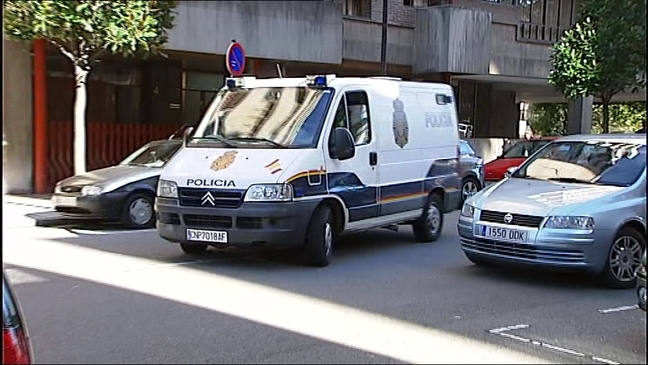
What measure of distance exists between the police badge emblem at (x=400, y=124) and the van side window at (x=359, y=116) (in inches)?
25.0

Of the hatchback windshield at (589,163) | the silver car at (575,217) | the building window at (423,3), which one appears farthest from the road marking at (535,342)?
the building window at (423,3)

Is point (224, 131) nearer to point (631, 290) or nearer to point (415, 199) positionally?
point (415, 199)

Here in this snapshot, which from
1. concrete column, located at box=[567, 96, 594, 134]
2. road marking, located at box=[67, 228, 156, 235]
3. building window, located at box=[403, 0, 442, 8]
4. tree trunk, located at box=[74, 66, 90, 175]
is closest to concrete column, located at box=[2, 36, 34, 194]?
tree trunk, located at box=[74, 66, 90, 175]

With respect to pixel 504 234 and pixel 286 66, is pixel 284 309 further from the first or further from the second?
pixel 286 66

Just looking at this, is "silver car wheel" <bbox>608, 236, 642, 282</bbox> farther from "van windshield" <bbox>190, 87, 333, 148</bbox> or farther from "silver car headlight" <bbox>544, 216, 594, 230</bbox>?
"van windshield" <bbox>190, 87, 333, 148</bbox>

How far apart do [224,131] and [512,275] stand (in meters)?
3.80

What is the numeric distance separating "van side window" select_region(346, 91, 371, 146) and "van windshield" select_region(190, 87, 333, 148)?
0.42 m

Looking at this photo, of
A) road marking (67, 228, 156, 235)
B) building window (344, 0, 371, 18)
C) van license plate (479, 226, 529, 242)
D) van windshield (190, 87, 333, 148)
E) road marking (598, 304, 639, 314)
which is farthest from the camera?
building window (344, 0, 371, 18)

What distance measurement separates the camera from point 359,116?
9.91 meters

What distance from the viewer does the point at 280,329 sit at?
6.32 meters

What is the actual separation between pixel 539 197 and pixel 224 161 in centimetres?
351

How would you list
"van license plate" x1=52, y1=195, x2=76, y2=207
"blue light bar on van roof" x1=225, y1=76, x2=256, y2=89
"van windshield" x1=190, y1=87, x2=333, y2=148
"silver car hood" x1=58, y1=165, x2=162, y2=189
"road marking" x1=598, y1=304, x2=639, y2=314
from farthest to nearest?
"silver car hood" x1=58, y1=165, x2=162, y2=189
"van license plate" x1=52, y1=195, x2=76, y2=207
"blue light bar on van roof" x1=225, y1=76, x2=256, y2=89
"van windshield" x1=190, y1=87, x2=333, y2=148
"road marking" x1=598, y1=304, x2=639, y2=314

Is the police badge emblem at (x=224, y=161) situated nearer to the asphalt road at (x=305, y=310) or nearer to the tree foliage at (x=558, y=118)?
the asphalt road at (x=305, y=310)

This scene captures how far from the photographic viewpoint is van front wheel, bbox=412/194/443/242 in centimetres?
1144
